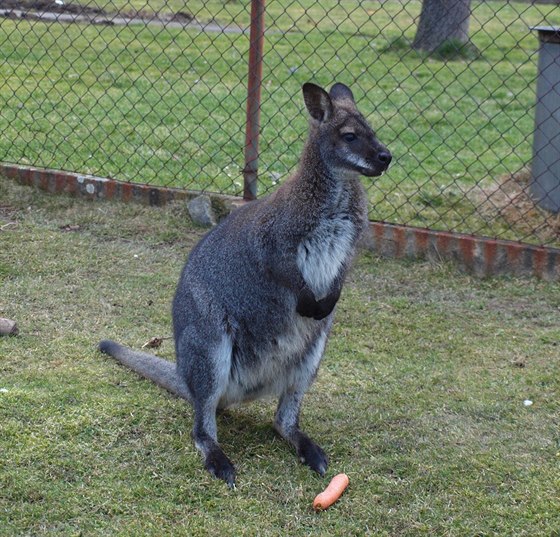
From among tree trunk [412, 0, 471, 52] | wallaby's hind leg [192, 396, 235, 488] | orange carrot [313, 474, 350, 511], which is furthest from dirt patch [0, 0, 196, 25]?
orange carrot [313, 474, 350, 511]

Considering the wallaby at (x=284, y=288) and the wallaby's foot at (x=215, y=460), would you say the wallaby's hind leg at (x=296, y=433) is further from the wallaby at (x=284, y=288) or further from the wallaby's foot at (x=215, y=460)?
the wallaby's foot at (x=215, y=460)

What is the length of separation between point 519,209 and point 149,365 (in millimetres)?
2741

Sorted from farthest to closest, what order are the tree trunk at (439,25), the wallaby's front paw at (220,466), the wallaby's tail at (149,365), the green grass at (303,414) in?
the tree trunk at (439,25) → the wallaby's tail at (149,365) → the wallaby's front paw at (220,466) → the green grass at (303,414)

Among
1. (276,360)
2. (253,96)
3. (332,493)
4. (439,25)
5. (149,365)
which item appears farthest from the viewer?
(439,25)

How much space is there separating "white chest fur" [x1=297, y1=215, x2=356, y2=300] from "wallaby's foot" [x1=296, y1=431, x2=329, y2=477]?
50 cm

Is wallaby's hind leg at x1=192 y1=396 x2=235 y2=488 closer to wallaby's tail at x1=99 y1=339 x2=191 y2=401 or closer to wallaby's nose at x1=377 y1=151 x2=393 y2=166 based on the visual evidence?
wallaby's tail at x1=99 y1=339 x2=191 y2=401

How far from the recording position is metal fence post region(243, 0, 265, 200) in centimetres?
521

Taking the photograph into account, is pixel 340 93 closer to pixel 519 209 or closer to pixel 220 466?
pixel 220 466

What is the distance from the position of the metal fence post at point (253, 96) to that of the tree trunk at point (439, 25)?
5.83 metres

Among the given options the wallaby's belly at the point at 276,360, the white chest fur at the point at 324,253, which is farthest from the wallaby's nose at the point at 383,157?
the wallaby's belly at the point at 276,360

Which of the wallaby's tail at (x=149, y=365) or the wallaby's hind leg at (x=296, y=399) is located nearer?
the wallaby's hind leg at (x=296, y=399)

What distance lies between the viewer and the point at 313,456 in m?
3.28

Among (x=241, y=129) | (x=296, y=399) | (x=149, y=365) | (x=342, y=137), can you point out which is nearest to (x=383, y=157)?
(x=342, y=137)

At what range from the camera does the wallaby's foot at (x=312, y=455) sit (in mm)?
3240
